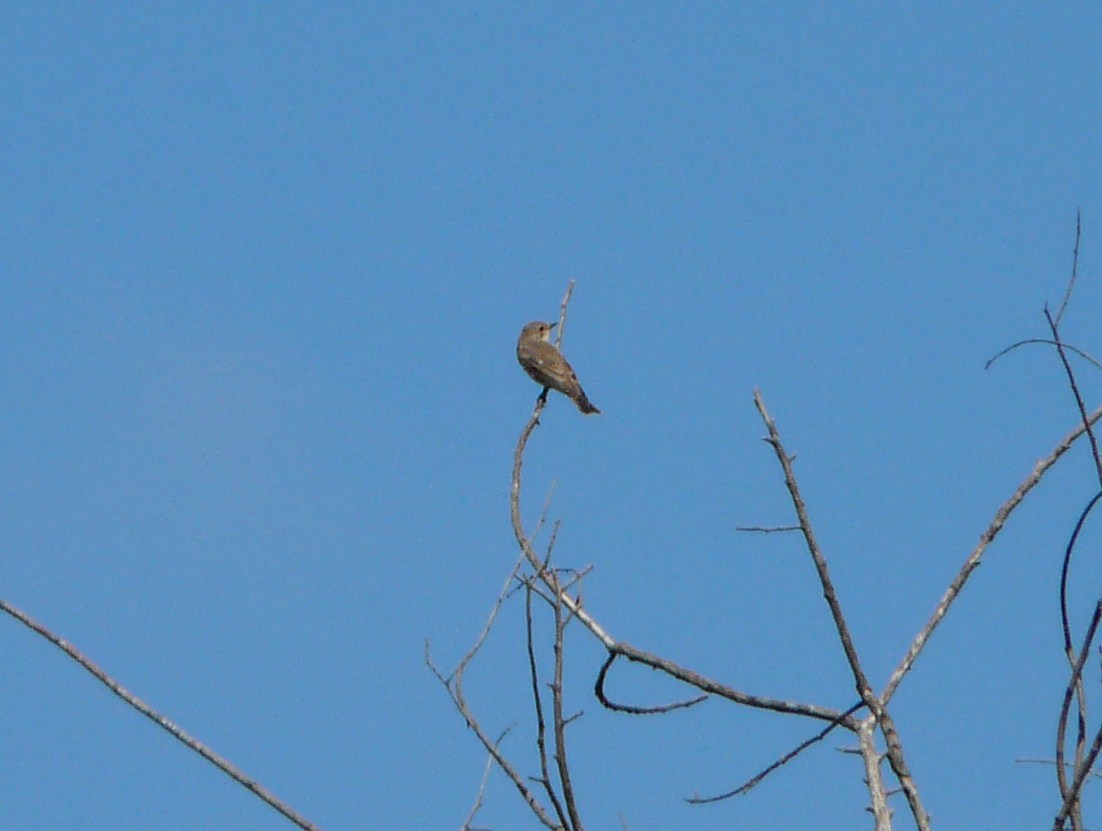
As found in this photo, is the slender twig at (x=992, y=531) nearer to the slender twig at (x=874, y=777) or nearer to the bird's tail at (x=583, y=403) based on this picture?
the slender twig at (x=874, y=777)

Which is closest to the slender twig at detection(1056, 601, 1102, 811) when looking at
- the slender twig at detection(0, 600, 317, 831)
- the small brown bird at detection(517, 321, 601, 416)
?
the slender twig at detection(0, 600, 317, 831)

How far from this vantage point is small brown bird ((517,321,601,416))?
1448 cm

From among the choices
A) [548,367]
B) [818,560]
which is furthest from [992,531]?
[548,367]

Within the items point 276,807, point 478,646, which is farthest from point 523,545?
point 276,807

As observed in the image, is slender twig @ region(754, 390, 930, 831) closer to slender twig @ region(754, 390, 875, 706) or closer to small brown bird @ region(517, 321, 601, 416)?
slender twig @ region(754, 390, 875, 706)

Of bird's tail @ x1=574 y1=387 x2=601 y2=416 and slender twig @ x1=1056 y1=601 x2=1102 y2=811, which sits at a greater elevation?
bird's tail @ x1=574 y1=387 x2=601 y2=416

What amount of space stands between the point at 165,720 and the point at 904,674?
1.94m

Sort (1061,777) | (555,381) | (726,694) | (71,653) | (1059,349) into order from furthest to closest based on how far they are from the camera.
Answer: (555,381), (726,694), (1059,349), (1061,777), (71,653)

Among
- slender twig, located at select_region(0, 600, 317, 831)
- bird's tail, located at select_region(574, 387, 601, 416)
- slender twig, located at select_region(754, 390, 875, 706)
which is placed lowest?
slender twig, located at select_region(0, 600, 317, 831)

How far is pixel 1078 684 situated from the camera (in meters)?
3.68

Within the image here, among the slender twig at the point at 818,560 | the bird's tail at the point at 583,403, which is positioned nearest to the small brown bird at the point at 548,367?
the bird's tail at the point at 583,403

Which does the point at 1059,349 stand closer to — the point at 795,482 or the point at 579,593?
the point at 795,482

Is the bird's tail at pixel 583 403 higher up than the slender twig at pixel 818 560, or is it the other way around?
the bird's tail at pixel 583 403

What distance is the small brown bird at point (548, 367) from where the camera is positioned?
14.5 m
